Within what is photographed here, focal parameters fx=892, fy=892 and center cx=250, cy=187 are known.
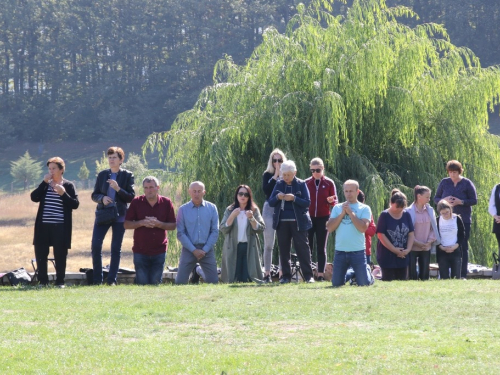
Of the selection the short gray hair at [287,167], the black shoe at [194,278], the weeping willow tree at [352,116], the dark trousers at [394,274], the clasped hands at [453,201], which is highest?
the weeping willow tree at [352,116]

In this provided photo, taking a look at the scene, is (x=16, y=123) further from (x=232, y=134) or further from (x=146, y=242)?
(x=146, y=242)

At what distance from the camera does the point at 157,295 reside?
11.3m

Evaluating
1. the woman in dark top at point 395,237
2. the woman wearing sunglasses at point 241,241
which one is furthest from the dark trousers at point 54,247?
Answer: the woman in dark top at point 395,237

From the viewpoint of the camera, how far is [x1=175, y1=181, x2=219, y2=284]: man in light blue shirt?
13.2 meters

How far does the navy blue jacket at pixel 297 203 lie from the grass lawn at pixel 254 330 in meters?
1.17

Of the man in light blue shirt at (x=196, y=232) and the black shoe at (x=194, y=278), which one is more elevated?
the man in light blue shirt at (x=196, y=232)

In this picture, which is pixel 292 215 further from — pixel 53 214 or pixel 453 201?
pixel 53 214

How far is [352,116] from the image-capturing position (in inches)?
750

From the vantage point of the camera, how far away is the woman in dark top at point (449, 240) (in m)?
13.7

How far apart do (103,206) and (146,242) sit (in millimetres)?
814

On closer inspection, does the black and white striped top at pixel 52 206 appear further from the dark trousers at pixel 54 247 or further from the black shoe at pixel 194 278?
the black shoe at pixel 194 278

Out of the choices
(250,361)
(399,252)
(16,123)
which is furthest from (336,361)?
(16,123)

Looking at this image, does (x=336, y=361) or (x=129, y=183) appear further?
(x=129, y=183)

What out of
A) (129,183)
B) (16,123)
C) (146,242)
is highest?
(16,123)
